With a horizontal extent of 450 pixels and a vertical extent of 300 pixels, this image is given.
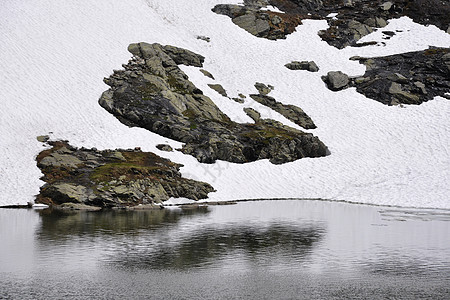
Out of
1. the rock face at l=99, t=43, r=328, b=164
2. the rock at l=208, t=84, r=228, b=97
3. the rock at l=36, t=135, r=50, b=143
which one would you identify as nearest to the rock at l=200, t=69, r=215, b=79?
the rock at l=208, t=84, r=228, b=97

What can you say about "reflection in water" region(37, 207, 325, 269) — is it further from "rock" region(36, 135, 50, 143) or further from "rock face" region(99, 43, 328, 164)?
"rock face" region(99, 43, 328, 164)

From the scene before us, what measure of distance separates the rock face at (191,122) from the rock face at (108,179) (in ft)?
19.0

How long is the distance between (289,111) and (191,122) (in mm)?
15095

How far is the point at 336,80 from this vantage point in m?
66.6

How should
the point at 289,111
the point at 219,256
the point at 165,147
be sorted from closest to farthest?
1. the point at 219,256
2. the point at 165,147
3. the point at 289,111

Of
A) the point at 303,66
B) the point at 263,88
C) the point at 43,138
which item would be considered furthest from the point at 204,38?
the point at 43,138

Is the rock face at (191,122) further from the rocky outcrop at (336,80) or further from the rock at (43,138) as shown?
the rocky outcrop at (336,80)

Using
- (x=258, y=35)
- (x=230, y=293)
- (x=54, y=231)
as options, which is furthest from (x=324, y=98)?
(x=230, y=293)

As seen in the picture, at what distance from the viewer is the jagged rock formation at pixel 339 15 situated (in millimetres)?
77375

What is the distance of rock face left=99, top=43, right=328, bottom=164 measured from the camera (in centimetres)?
4828

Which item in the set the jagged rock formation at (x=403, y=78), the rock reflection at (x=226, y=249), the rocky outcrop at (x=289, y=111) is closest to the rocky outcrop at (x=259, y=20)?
the jagged rock formation at (x=403, y=78)

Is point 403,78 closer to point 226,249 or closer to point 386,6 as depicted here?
point 386,6

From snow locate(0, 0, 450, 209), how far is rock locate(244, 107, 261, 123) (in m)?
0.81

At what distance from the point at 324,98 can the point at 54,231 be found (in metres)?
46.8
